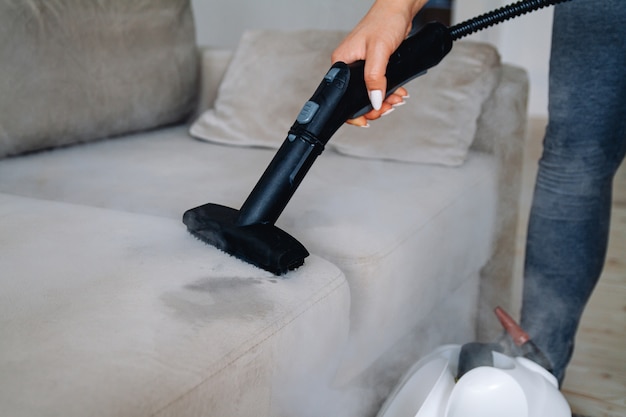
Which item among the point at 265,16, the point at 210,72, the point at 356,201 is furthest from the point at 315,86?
the point at 265,16

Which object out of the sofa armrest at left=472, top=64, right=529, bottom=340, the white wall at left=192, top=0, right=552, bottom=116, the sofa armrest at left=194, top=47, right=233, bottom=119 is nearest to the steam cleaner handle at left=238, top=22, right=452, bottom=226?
the sofa armrest at left=472, top=64, right=529, bottom=340

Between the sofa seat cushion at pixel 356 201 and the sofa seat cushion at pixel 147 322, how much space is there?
101 mm

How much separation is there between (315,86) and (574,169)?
0.56 m

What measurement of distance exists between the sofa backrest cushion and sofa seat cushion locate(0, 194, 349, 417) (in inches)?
18.6

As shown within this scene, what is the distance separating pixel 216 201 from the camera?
1.02 metres

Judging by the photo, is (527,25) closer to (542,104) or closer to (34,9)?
(542,104)

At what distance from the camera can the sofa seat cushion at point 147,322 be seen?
1.70 feet

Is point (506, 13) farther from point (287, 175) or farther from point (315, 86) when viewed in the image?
point (315, 86)

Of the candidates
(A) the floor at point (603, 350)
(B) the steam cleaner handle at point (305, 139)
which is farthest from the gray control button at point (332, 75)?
(A) the floor at point (603, 350)

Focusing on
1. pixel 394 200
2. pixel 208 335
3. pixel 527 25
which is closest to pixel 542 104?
pixel 527 25

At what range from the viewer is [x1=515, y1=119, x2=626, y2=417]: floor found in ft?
4.09

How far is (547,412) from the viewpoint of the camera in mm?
750

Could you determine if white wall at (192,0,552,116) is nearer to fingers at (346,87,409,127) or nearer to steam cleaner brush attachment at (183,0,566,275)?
fingers at (346,87,409,127)

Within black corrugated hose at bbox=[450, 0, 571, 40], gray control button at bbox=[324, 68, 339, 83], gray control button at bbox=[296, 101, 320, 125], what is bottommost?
gray control button at bbox=[296, 101, 320, 125]
